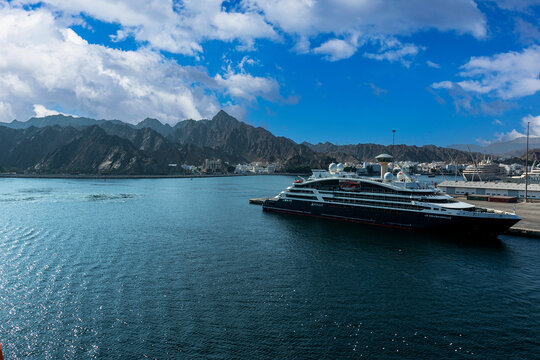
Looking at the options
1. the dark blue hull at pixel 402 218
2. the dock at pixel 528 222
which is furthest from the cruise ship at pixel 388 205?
the dock at pixel 528 222

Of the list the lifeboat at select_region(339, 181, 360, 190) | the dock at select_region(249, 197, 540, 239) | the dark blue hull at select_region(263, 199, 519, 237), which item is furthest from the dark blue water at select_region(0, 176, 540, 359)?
the lifeboat at select_region(339, 181, 360, 190)

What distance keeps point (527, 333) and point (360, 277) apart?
41.0ft

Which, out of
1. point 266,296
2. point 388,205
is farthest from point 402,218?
point 266,296

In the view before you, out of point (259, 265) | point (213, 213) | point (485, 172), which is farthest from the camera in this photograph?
point (485, 172)

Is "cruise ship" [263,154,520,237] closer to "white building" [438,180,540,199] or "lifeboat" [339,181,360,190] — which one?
"lifeboat" [339,181,360,190]

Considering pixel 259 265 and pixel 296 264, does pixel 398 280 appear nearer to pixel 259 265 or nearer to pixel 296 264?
pixel 296 264

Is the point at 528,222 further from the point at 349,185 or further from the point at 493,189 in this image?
the point at 493,189

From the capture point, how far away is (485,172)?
152m

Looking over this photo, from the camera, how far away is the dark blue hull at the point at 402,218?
42469mm

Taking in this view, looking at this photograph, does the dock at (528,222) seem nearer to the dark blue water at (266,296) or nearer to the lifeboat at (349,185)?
the dark blue water at (266,296)

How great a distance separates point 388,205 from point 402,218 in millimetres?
3226

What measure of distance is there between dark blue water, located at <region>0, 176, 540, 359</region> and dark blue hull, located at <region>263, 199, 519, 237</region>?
2526mm

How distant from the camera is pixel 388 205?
51.2m

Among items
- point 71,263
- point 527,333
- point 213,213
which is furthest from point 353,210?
point 71,263
